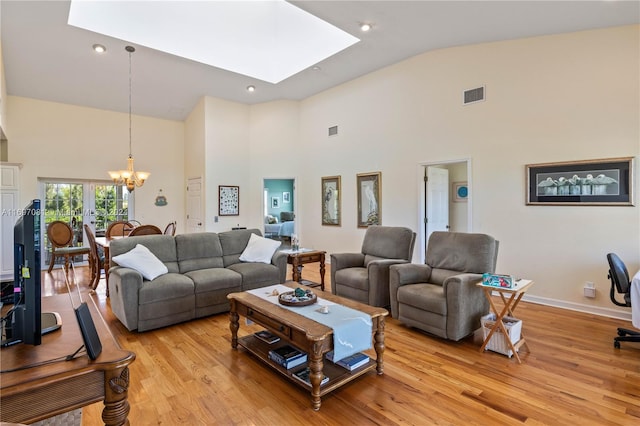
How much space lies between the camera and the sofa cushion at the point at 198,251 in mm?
4324

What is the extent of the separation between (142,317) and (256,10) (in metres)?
4.96

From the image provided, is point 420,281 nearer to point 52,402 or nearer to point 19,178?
point 52,402

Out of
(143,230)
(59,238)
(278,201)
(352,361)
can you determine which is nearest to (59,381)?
(352,361)

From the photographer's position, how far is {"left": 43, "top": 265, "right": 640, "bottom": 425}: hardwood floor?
213 cm

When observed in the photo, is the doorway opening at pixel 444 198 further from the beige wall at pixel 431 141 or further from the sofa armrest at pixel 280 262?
the sofa armrest at pixel 280 262

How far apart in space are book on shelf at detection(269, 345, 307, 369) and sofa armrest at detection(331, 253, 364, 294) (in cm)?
187

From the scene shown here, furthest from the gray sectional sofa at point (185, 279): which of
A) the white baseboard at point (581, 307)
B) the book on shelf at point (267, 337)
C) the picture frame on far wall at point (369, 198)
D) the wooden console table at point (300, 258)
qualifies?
the white baseboard at point (581, 307)

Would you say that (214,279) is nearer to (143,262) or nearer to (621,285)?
(143,262)

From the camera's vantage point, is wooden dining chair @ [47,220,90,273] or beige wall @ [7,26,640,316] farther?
wooden dining chair @ [47,220,90,273]

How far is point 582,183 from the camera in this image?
158 inches

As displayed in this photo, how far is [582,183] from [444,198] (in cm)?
222

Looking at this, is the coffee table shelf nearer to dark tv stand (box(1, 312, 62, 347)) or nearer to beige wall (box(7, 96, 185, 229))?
dark tv stand (box(1, 312, 62, 347))

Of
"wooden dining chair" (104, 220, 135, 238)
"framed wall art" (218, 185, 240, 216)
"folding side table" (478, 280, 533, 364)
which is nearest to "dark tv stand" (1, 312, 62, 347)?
"folding side table" (478, 280, 533, 364)

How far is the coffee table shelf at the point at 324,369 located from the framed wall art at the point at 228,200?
4778 mm
